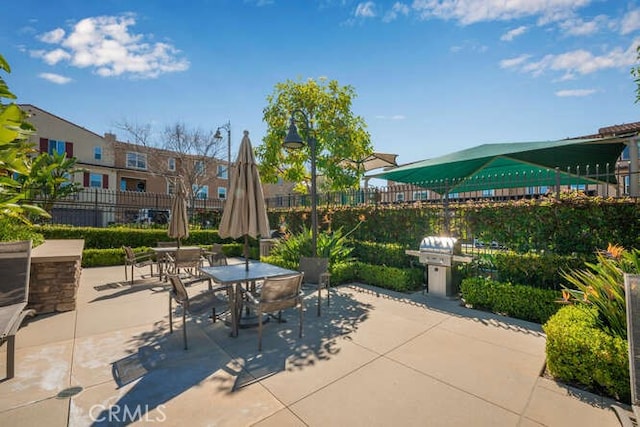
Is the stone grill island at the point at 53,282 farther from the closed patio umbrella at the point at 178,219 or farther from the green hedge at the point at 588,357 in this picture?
the green hedge at the point at 588,357

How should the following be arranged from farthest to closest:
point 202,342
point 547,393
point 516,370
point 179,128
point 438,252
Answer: point 179,128, point 438,252, point 202,342, point 516,370, point 547,393

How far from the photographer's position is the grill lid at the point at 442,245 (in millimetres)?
6262

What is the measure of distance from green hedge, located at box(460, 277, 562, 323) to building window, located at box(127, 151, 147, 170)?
3269 cm

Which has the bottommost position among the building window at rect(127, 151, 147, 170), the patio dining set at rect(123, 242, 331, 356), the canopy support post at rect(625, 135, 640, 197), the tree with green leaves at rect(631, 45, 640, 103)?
the patio dining set at rect(123, 242, 331, 356)

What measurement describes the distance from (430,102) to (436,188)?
3375 millimetres

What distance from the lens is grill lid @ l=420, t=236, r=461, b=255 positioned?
20.5 feet

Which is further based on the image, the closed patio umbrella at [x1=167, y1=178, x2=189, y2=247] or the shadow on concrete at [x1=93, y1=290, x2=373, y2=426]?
the closed patio umbrella at [x1=167, y1=178, x2=189, y2=247]

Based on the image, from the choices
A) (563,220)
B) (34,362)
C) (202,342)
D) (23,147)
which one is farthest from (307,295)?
(23,147)

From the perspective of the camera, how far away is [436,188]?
7.54 meters

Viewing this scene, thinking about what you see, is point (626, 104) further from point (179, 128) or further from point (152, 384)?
point (179, 128)

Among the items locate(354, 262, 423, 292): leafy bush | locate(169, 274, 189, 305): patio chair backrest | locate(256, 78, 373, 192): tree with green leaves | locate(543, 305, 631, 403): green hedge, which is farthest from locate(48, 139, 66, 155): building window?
locate(543, 305, 631, 403): green hedge

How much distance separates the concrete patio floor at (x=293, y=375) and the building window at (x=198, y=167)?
2177 cm

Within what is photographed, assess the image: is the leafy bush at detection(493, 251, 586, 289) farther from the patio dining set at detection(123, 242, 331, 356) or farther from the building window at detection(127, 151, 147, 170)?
the building window at detection(127, 151, 147, 170)

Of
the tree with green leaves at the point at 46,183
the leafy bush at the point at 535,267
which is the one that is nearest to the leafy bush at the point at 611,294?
the leafy bush at the point at 535,267
